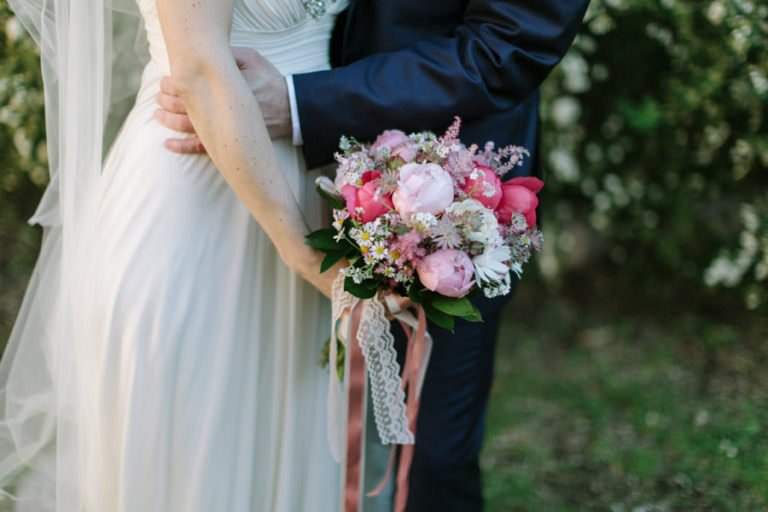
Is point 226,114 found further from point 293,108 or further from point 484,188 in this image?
point 484,188

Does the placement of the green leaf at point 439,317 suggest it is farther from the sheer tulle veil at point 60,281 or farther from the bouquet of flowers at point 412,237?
the sheer tulle veil at point 60,281

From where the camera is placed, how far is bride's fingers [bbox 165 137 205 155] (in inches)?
67.3

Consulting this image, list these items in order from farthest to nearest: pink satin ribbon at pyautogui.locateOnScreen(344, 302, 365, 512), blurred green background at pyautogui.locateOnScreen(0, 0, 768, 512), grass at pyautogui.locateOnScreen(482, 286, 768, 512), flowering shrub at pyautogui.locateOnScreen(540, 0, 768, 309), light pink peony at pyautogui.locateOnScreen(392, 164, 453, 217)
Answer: flowering shrub at pyautogui.locateOnScreen(540, 0, 768, 309) < blurred green background at pyautogui.locateOnScreen(0, 0, 768, 512) < grass at pyautogui.locateOnScreen(482, 286, 768, 512) < pink satin ribbon at pyautogui.locateOnScreen(344, 302, 365, 512) < light pink peony at pyautogui.locateOnScreen(392, 164, 453, 217)

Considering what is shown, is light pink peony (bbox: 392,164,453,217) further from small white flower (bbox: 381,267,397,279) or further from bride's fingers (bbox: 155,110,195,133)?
bride's fingers (bbox: 155,110,195,133)

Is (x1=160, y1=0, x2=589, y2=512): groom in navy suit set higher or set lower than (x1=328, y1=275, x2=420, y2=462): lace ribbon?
higher

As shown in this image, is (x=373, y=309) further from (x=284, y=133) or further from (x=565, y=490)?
(x=565, y=490)

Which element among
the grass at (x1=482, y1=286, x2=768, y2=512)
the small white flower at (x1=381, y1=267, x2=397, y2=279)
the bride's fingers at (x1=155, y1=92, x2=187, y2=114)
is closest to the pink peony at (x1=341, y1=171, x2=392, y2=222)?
the small white flower at (x1=381, y1=267, x2=397, y2=279)

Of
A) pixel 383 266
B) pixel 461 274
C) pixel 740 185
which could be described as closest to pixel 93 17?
pixel 383 266

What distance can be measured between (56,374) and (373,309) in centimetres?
73

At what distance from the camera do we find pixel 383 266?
153cm

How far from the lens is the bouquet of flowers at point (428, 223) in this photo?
4.91ft

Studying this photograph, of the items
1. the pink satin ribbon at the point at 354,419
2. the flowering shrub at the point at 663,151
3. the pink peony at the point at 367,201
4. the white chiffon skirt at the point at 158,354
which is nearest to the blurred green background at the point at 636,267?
the flowering shrub at the point at 663,151

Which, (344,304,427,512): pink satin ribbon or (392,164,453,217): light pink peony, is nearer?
(392,164,453,217): light pink peony

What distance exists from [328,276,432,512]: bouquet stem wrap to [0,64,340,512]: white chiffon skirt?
143 millimetres
